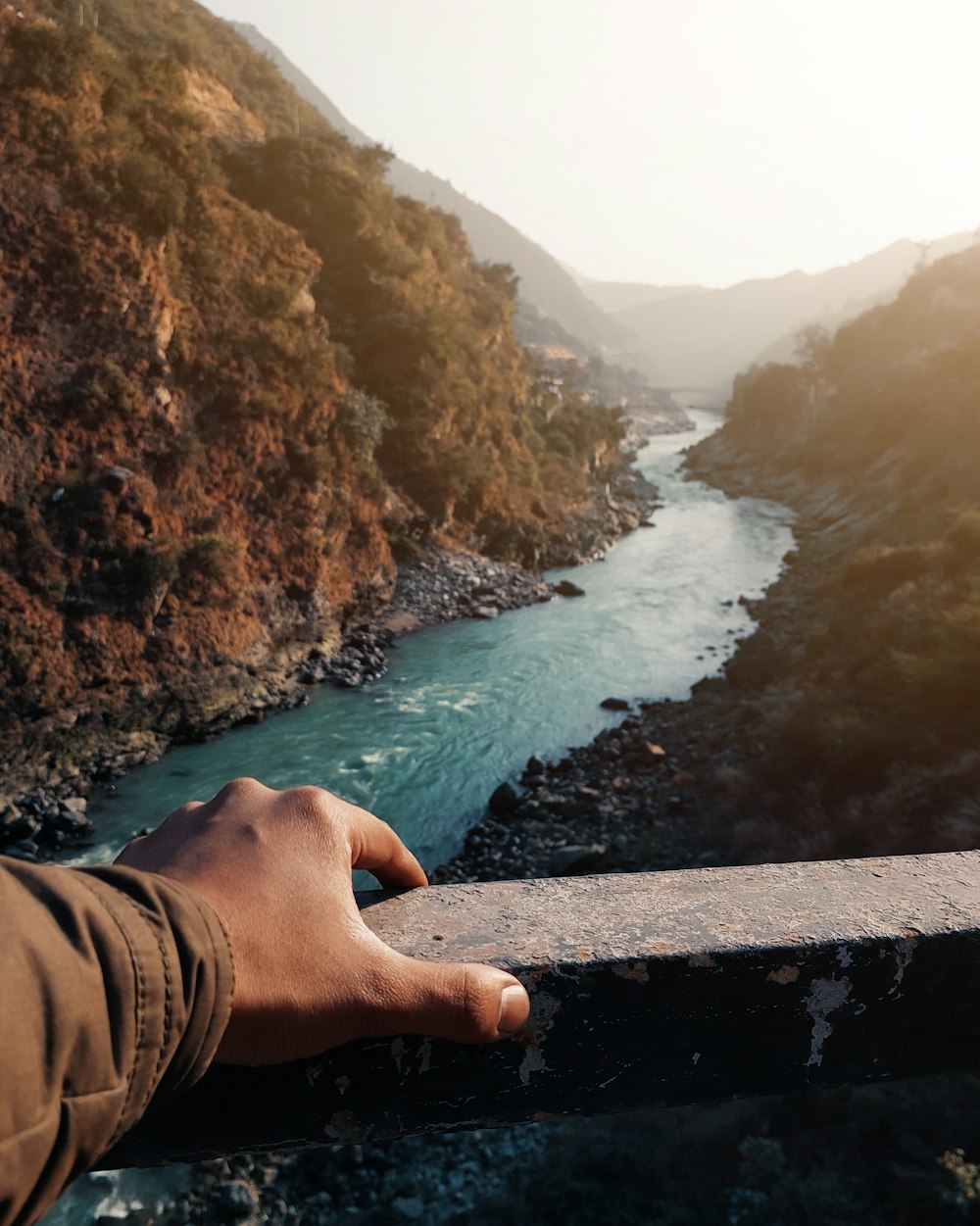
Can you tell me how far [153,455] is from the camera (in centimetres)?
1582

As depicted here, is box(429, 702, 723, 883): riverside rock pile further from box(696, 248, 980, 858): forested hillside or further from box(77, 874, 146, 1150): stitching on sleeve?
box(77, 874, 146, 1150): stitching on sleeve

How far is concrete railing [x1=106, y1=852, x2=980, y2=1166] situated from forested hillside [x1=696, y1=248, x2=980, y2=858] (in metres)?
7.11

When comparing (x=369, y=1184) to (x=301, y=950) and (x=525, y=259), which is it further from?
(x=525, y=259)

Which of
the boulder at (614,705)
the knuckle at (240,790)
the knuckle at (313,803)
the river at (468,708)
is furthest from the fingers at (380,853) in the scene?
the boulder at (614,705)

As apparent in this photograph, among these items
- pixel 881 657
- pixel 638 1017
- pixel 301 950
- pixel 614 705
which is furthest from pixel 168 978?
pixel 614 705

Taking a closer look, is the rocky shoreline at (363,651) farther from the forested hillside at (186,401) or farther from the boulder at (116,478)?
the boulder at (116,478)

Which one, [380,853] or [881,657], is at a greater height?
[380,853]

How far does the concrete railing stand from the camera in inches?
39.0

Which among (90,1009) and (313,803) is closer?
(90,1009)

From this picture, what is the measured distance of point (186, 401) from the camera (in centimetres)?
1702

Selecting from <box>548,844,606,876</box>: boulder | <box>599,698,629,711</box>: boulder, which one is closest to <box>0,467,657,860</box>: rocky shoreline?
<box>599,698,629,711</box>: boulder

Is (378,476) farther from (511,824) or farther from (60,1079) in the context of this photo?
(60,1079)

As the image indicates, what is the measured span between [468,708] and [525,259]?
18783 cm

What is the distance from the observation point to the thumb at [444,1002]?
952 millimetres
